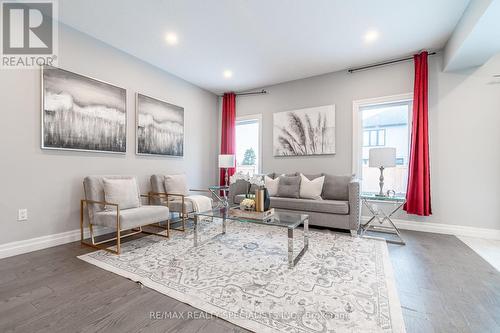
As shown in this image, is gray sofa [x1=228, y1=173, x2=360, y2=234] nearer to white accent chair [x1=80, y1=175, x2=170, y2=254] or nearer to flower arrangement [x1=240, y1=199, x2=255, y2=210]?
flower arrangement [x1=240, y1=199, x2=255, y2=210]

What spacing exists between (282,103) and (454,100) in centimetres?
289

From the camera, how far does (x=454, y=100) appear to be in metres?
3.40

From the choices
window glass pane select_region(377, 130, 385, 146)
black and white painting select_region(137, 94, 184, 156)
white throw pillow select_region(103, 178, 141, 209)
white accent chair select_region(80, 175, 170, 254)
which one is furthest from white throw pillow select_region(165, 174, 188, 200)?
window glass pane select_region(377, 130, 385, 146)

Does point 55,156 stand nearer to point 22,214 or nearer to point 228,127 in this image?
point 22,214

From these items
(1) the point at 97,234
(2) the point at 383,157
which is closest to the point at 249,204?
(2) the point at 383,157

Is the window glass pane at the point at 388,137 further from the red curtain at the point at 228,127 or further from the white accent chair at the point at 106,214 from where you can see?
the white accent chair at the point at 106,214

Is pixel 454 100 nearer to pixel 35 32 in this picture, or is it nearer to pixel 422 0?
pixel 422 0

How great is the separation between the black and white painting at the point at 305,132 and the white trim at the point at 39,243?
3692 millimetres

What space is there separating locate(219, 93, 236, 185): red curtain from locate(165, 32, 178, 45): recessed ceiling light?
86.8 inches

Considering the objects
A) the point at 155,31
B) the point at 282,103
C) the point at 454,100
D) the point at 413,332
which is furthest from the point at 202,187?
the point at 454,100

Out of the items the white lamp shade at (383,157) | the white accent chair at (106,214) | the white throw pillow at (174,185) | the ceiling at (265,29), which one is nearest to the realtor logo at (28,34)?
the ceiling at (265,29)

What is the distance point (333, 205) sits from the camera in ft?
11.1

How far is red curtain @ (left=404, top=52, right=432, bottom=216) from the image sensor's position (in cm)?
344

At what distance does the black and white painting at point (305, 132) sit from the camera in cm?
435
